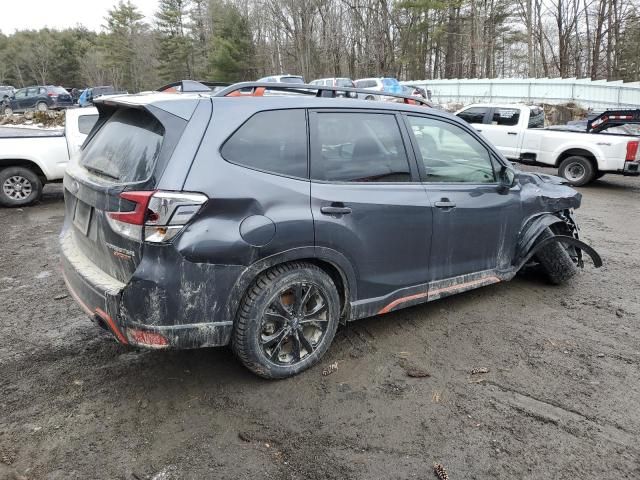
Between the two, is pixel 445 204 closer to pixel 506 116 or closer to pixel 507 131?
pixel 507 131

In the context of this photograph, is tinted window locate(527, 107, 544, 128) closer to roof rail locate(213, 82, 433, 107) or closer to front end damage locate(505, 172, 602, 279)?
front end damage locate(505, 172, 602, 279)

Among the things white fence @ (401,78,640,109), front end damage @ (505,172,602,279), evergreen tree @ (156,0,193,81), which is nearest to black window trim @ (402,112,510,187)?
front end damage @ (505,172,602,279)

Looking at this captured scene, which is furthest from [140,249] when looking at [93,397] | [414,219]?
[414,219]

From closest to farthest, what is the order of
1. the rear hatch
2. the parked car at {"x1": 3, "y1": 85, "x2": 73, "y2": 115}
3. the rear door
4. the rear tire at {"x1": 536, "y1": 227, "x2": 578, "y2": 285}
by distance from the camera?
the rear hatch < the rear door < the rear tire at {"x1": 536, "y1": 227, "x2": 578, "y2": 285} < the parked car at {"x1": 3, "y1": 85, "x2": 73, "y2": 115}

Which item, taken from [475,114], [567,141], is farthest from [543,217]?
[475,114]

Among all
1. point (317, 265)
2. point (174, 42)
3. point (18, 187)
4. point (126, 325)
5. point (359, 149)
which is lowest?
point (126, 325)

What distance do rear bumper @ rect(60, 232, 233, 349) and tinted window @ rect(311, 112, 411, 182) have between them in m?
1.13

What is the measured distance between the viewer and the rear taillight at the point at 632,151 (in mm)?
10094

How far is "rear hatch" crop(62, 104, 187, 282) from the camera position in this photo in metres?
2.65

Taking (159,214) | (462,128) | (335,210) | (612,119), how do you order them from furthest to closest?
(612,119) < (462,128) < (335,210) < (159,214)

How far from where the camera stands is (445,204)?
3.68m

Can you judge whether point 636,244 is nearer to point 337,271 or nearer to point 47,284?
point 337,271

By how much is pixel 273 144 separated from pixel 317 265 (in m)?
0.80

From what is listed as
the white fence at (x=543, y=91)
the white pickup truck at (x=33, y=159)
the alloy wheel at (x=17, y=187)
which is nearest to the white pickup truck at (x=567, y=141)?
the white pickup truck at (x=33, y=159)
